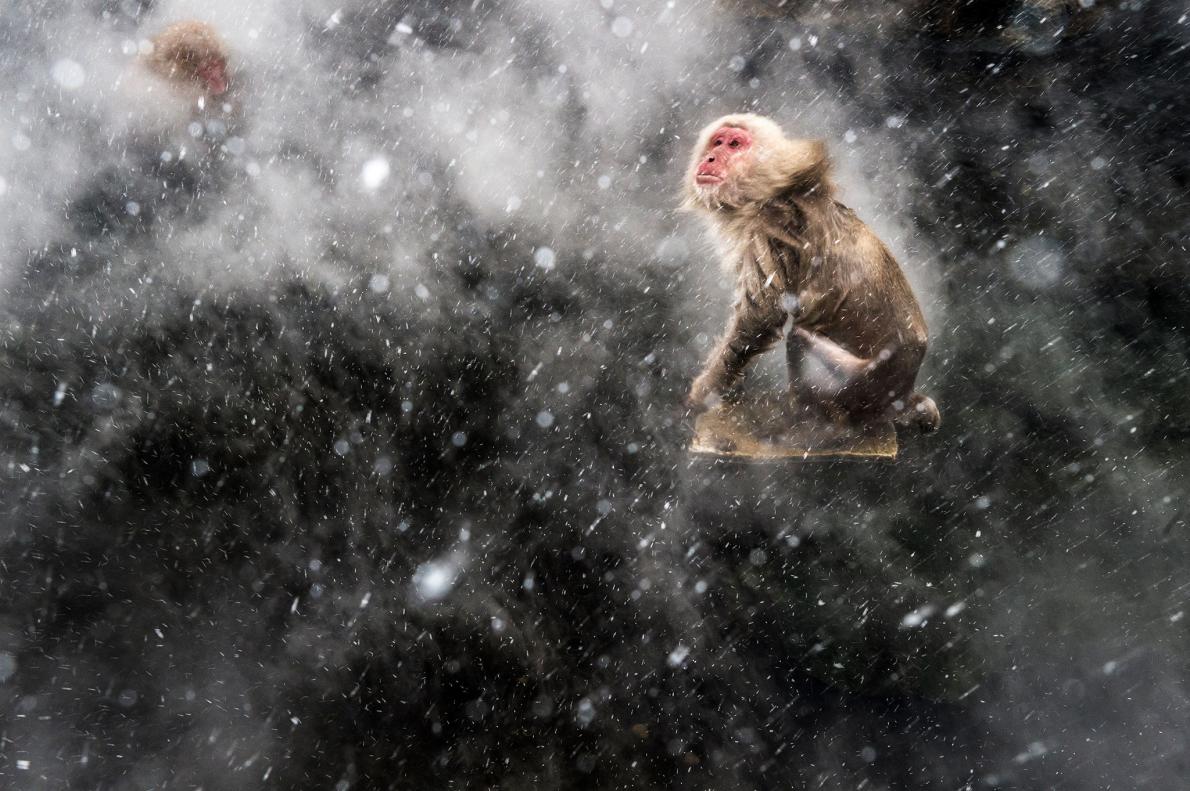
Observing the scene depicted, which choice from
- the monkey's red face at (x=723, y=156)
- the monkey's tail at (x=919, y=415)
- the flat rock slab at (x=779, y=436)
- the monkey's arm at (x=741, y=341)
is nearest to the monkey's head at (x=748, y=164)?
the monkey's red face at (x=723, y=156)

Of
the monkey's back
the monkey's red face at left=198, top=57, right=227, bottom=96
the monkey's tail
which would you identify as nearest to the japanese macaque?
the monkey's back

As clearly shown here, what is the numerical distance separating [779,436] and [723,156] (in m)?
0.86

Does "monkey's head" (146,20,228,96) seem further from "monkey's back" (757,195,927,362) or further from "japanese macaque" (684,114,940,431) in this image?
"monkey's back" (757,195,927,362)

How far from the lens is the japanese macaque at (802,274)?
7.74 feet


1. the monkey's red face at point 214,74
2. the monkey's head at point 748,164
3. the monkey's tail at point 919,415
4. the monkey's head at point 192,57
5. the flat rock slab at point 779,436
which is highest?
the monkey's head at point 192,57

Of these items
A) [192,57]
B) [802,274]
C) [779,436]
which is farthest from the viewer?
[192,57]

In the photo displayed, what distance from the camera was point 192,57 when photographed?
2.89m

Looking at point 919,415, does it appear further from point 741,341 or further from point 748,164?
point 748,164

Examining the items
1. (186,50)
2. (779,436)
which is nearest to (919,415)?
(779,436)

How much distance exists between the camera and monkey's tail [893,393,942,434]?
2639 millimetres

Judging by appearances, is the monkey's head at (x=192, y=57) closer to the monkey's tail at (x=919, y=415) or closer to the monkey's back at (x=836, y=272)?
the monkey's back at (x=836, y=272)

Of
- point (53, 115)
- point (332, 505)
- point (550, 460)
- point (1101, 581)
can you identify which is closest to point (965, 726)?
point (1101, 581)

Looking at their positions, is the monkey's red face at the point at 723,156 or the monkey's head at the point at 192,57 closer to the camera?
the monkey's red face at the point at 723,156

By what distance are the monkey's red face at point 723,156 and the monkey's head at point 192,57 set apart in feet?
5.75
